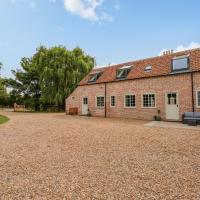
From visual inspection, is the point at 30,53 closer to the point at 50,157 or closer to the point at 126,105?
the point at 126,105

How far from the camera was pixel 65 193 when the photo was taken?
325 cm

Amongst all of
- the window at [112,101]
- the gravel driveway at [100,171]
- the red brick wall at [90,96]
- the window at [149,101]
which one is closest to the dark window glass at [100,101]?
the red brick wall at [90,96]

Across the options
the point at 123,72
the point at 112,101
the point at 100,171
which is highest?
the point at 123,72

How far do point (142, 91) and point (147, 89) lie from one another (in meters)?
0.52

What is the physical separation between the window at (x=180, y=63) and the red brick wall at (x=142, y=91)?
768mm

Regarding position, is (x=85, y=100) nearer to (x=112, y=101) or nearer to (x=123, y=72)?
(x=112, y=101)

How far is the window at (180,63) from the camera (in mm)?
15172

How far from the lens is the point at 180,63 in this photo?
15.5 metres

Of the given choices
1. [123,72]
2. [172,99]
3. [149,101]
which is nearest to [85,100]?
[123,72]

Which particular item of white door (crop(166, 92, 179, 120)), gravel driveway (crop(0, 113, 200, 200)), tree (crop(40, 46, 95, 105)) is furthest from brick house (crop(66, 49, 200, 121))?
gravel driveway (crop(0, 113, 200, 200))

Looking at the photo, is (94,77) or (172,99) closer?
(172,99)

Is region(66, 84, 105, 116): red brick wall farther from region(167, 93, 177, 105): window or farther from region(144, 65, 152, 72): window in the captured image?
region(167, 93, 177, 105): window

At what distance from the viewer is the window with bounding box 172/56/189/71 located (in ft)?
49.8

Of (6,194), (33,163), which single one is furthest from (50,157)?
(6,194)
